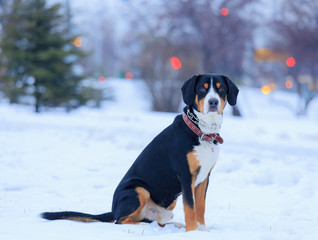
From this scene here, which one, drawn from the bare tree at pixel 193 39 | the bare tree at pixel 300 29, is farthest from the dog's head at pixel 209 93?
the bare tree at pixel 300 29

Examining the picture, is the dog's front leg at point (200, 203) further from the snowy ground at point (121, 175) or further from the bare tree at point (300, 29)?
the bare tree at point (300, 29)

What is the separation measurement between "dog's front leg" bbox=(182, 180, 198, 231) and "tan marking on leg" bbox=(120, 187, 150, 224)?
41cm

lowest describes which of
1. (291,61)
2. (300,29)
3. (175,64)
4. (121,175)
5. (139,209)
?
(121,175)

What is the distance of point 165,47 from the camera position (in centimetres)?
2258

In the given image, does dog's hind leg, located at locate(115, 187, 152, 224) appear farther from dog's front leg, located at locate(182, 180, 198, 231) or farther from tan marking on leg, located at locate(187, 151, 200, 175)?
tan marking on leg, located at locate(187, 151, 200, 175)

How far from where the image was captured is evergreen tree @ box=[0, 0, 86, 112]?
17.8 meters

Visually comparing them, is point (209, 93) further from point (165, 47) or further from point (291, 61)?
point (291, 61)

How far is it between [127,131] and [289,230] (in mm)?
9080

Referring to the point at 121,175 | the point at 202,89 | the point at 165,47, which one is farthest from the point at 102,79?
the point at 202,89

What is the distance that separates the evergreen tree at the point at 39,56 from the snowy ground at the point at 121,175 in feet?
16.9

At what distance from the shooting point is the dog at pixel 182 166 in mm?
3729

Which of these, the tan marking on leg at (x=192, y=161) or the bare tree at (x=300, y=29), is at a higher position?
the bare tree at (x=300, y=29)

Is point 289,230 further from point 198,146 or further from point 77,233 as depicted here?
point 77,233

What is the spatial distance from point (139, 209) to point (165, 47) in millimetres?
19317
